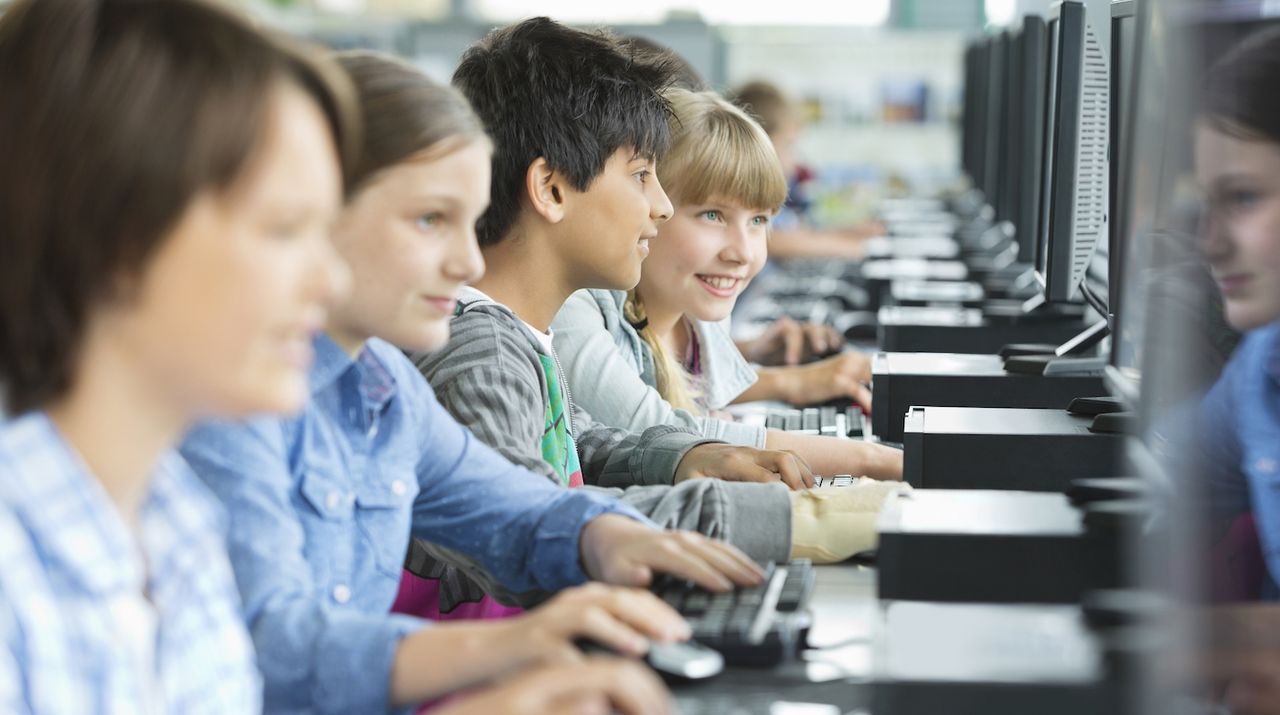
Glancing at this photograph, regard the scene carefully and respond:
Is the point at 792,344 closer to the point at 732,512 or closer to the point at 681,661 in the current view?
the point at 732,512

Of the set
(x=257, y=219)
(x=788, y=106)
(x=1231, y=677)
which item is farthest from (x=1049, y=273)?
(x=788, y=106)

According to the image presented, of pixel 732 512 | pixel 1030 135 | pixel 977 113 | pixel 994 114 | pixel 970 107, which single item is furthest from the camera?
pixel 970 107

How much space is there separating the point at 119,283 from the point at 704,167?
1.40 m

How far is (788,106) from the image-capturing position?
209 inches

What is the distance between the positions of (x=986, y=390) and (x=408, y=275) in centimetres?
91

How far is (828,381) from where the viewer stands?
7.97ft

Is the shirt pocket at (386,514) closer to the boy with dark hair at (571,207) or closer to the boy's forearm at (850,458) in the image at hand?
the boy with dark hair at (571,207)

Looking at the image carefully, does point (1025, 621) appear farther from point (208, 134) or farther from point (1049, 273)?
point (1049, 273)

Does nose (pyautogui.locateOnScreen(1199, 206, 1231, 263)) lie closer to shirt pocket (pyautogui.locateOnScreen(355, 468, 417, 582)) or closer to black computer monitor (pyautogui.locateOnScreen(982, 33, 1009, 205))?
shirt pocket (pyautogui.locateOnScreen(355, 468, 417, 582))

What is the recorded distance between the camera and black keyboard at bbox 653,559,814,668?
3.30 ft

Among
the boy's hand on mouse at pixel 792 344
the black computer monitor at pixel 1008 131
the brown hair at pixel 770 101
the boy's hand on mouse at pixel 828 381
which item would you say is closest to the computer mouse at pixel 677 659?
the boy's hand on mouse at pixel 828 381

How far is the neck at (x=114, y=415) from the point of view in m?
0.76

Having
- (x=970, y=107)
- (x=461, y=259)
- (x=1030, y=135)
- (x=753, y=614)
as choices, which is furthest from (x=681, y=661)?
(x=970, y=107)

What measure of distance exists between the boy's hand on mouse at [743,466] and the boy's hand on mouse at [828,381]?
0.82 m
